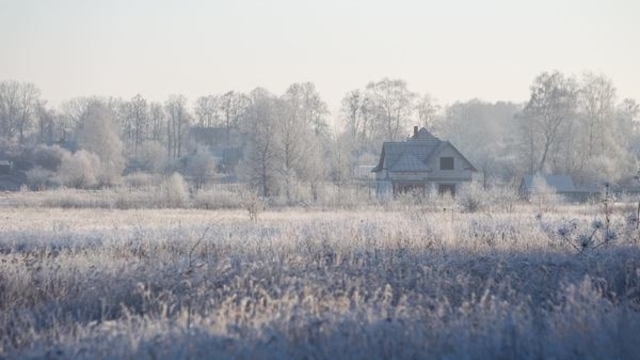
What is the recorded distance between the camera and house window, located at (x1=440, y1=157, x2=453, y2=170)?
186 ft

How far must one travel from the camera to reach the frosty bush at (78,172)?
229 feet

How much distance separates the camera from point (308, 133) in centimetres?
5797

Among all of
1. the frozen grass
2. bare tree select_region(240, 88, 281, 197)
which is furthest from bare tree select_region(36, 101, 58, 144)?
the frozen grass

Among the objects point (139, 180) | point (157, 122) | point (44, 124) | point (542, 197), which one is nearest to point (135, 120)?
point (157, 122)

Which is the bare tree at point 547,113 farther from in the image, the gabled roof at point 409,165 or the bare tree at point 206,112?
the bare tree at point 206,112

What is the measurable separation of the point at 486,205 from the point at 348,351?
3092 centimetres

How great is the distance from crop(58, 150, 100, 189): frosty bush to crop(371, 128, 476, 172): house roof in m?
32.0

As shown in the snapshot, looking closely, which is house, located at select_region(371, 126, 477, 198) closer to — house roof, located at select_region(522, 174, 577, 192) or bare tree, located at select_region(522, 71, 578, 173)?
house roof, located at select_region(522, 174, 577, 192)

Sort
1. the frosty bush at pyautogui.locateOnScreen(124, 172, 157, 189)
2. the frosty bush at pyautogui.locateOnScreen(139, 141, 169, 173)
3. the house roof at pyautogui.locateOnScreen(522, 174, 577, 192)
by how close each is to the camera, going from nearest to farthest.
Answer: the house roof at pyautogui.locateOnScreen(522, 174, 577, 192) < the frosty bush at pyautogui.locateOnScreen(124, 172, 157, 189) < the frosty bush at pyautogui.locateOnScreen(139, 141, 169, 173)

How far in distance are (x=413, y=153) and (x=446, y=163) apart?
2949 millimetres

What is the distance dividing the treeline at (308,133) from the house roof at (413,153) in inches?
236

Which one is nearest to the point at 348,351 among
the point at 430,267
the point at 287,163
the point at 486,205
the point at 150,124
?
the point at 430,267

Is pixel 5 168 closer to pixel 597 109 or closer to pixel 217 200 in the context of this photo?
pixel 217 200

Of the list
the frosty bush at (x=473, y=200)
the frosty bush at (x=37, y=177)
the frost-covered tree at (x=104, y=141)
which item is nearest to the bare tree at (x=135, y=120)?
the frost-covered tree at (x=104, y=141)
